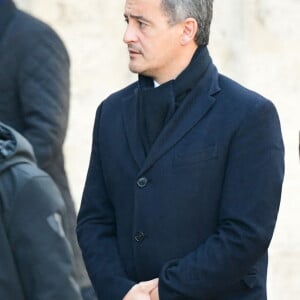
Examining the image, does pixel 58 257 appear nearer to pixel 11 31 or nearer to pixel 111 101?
pixel 111 101

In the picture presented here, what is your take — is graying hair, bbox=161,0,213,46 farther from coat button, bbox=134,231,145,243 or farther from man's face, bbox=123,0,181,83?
coat button, bbox=134,231,145,243

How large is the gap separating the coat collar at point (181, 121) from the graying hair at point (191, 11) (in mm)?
98

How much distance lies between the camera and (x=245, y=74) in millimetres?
8727

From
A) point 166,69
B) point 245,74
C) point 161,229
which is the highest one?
point 166,69

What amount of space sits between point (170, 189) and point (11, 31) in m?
1.89

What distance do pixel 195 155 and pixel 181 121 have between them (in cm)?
13

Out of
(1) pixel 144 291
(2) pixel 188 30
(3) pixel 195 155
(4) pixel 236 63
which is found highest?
(2) pixel 188 30

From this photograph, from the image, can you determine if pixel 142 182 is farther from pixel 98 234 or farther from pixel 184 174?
pixel 98 234

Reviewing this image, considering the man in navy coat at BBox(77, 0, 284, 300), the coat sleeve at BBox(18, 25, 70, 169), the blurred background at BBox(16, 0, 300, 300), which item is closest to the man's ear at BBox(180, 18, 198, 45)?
the man in navy coat at BBox(77, 0, 284, 300)

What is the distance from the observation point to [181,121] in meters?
5.30

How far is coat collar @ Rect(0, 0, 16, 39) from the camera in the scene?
274 inches

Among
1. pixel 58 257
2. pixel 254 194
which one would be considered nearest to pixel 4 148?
pixel 58 257

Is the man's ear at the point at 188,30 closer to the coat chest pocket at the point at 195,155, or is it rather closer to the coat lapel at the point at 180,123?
the coat lapel at the point at 180,123

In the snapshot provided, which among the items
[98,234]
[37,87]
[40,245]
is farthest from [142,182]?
[37,87]
